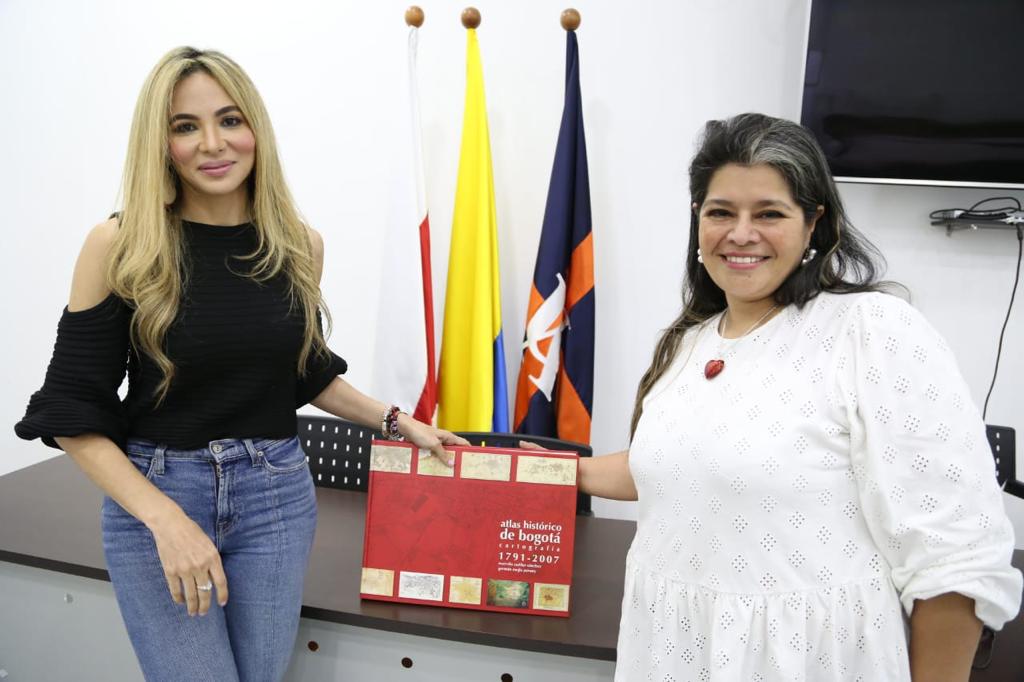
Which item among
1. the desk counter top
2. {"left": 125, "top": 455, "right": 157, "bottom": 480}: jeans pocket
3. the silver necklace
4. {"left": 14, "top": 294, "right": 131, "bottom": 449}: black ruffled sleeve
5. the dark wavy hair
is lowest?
the desk counter top

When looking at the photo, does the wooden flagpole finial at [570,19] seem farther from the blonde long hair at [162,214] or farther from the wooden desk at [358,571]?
the wooden desk at [358,571]

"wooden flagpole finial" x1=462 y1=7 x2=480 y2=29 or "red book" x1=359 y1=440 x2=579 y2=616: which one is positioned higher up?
"wooden flagpole finial" x1=462 y1=7 x2=480 y2=29

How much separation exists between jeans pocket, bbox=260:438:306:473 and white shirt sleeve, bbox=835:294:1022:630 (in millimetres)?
965

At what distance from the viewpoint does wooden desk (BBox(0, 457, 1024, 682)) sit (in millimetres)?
1558

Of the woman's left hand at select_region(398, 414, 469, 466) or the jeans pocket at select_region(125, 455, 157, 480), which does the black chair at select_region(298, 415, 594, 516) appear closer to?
the woman's left hand at select_region(398, 414, 469, 466)

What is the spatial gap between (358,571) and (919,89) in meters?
2.27

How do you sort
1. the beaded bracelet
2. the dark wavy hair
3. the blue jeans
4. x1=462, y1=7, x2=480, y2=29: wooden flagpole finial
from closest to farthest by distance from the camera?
the dark wavy hair < the blue jeans < the beaded bracelet < x1=462, y1=7, x2=480, y2=29: wooden flagpole finial

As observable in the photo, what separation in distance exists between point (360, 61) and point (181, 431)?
2168 mm

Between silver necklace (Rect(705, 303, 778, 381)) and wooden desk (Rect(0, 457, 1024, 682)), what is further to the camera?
wooden desk (Rect(0, 457, 1024, 682))

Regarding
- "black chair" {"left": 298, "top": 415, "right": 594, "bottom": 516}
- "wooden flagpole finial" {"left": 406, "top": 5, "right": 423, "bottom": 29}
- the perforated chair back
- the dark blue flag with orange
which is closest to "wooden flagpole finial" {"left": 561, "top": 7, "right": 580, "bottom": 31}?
the dark blue flag with orange

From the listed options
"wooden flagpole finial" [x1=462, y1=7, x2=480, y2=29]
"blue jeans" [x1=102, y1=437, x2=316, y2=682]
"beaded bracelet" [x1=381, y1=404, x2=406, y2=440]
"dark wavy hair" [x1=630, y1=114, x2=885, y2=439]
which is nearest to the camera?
"dark wavy hair" [x1=630, y1=114, x2=885, y2=439]

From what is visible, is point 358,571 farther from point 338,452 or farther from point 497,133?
point 497,133

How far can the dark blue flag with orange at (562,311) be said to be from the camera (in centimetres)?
277

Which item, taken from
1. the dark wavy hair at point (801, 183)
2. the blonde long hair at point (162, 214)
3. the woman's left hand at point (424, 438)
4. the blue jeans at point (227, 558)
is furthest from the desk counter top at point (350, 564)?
the dark wavy hair at point (801, 183)
